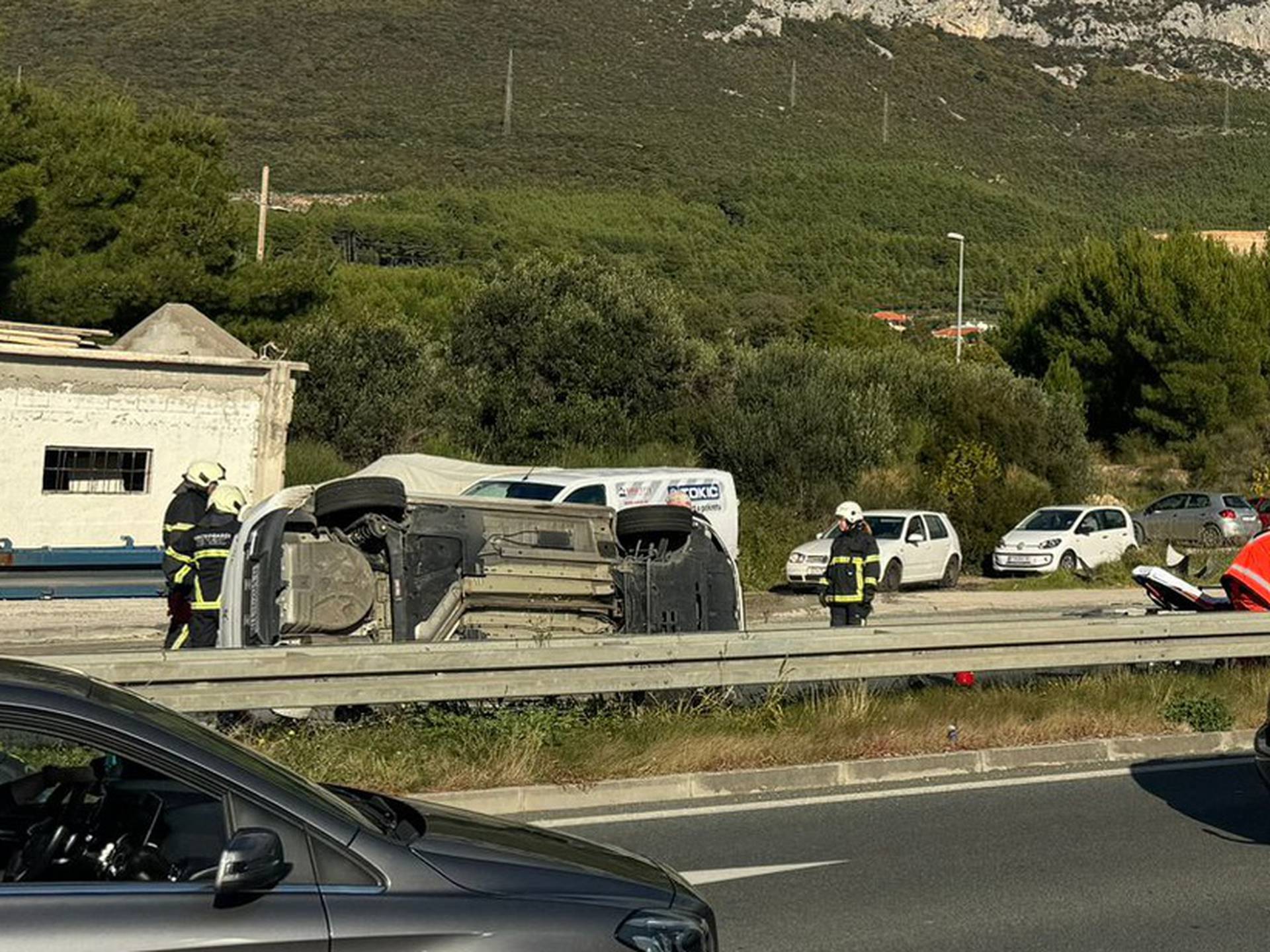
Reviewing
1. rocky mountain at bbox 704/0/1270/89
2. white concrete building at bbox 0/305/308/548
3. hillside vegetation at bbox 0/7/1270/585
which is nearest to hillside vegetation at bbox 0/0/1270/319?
hillside vegetation at bbox 0/7/1270/585

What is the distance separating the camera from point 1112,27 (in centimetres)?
12606

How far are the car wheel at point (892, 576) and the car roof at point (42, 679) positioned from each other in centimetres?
2348

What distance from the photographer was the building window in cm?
2056

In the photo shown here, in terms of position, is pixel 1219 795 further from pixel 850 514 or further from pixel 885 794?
pixel 850 514

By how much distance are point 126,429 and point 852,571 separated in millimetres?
10868

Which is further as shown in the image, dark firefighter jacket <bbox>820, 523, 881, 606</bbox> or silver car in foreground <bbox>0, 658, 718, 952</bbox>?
dark firefighter jacket <bbox>820, 523, 881, 606</bbox>

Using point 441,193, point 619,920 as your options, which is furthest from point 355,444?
point 441,193

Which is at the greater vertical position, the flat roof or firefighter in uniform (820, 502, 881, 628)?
the flat roof

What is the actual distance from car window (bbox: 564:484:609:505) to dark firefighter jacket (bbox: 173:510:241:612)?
31.3ft

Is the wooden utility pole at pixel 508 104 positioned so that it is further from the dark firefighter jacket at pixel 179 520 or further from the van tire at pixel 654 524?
the dark firefighter jacket at pixel 179 520

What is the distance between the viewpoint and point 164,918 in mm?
3848

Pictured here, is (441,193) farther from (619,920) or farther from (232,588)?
(619,920)

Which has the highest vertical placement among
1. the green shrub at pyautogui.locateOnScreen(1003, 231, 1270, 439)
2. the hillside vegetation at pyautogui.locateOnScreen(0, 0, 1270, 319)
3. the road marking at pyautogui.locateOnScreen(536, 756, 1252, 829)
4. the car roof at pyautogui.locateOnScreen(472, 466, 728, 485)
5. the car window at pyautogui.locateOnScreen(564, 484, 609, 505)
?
the hillside vegetation at pyautogui.locateOnScreen(0, 0, 1270, 319)

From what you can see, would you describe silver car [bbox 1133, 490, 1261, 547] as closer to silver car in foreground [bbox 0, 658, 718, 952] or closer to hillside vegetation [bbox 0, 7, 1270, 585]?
hillside vegetation [bbox 0, 7, 1270, 585]
